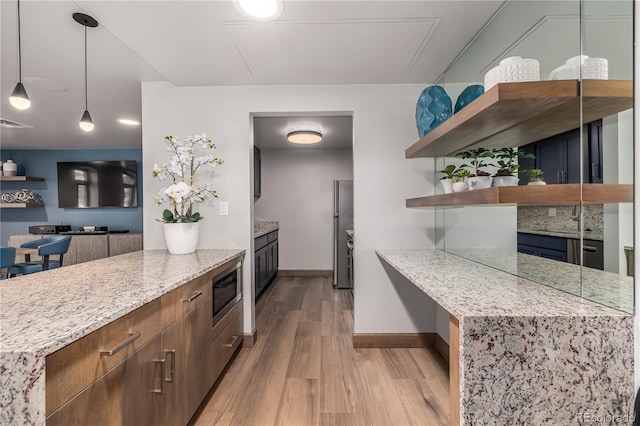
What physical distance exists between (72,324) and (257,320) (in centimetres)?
256

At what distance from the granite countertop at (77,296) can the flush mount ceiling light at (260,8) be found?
1397mm

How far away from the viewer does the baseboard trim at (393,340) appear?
2595mm

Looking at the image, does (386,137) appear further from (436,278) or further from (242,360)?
(242,360)

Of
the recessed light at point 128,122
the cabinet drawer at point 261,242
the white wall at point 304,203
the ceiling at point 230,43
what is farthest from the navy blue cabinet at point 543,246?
the recessed light at point 128,122

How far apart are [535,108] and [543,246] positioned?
0.59 m

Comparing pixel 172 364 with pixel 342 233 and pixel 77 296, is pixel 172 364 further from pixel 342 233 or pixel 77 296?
pixel 342 233

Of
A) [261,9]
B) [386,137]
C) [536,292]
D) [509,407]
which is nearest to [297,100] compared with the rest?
[386,137]


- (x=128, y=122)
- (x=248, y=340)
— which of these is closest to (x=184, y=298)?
(x=248, y=340)

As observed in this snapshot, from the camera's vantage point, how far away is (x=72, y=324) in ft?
2.90

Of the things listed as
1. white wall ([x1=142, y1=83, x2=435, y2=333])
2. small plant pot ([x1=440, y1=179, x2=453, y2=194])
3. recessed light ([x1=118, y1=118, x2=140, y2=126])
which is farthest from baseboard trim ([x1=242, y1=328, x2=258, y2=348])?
recessed light ([x1=118, y1=118, x2=140, y2=126])

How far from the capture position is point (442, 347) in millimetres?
2455

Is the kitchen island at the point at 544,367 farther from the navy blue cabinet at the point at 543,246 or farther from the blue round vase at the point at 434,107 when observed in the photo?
the blue round vase at the point at 434,107

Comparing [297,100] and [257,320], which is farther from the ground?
[297,100]

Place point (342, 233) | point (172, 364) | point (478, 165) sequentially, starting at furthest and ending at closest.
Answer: point (342, 233)
point (478, 165)
point (172, 364)
